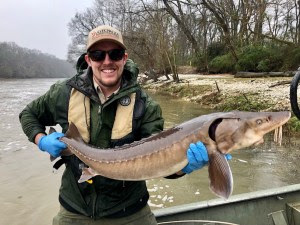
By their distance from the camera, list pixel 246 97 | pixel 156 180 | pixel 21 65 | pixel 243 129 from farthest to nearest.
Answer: pixel 21 65 → pixel 246 97 → pixel 156 180 → pixel 243 129

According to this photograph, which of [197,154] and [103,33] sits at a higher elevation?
[103,33]

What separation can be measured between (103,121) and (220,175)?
3.36ft

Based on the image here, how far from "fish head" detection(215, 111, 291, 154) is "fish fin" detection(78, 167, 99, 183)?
0.97m

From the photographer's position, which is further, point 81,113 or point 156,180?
point 156,180

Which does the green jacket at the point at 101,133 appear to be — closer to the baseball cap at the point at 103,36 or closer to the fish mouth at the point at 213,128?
the baseball cap at the point at 103,36

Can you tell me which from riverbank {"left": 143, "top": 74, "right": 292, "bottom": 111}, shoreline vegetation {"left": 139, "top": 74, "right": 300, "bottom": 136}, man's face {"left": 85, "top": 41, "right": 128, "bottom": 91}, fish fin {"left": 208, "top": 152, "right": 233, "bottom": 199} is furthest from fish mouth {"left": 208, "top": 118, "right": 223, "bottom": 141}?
riverbank {"left": 143, "top": 74, "right": 292, "bottom": 111}

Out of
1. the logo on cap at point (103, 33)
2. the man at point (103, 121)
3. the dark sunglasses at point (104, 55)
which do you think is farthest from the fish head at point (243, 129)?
the logo on cap at point (103, 33)

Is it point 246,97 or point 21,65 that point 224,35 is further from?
point 21,65

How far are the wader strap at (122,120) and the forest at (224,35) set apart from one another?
18675 millimetres

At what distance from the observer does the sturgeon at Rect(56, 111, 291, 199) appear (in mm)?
2199

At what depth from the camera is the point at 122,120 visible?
276cm

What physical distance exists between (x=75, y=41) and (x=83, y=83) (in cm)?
5399

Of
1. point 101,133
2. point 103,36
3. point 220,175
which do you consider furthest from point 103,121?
point 220,175

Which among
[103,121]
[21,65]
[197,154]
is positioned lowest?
[21,65]
